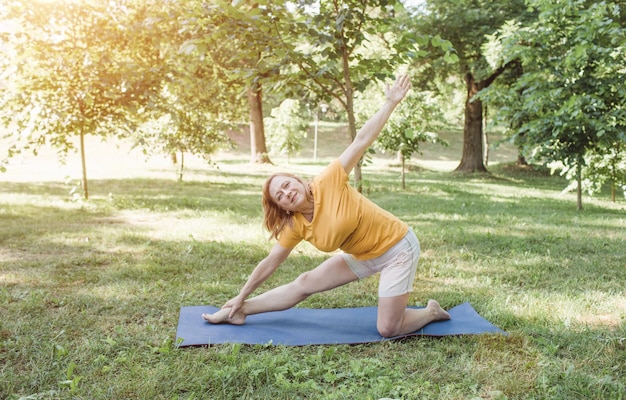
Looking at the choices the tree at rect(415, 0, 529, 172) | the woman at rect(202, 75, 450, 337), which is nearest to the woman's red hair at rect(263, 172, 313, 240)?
the woman at rect(202, 75, 450, 337)

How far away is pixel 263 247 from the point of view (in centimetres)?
663

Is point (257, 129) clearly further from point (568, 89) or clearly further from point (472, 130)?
point (568, 89)

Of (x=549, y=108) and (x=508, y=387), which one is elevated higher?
(x=549, y=108)

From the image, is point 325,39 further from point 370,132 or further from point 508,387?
point 508,387

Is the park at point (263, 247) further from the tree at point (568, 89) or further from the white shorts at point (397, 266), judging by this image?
the white shorts at point (397, 266)

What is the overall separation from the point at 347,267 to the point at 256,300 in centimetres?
77

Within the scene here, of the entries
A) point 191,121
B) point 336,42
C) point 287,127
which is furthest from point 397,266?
point 287,127

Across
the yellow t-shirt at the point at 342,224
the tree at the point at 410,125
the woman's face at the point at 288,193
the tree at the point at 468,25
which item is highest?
the tree at the point at 468,25

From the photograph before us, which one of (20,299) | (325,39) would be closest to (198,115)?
(325,39)

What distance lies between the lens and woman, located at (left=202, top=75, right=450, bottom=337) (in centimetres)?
361

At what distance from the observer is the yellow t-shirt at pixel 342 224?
3.60m

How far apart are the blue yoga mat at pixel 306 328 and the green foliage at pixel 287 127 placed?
21.4 metres

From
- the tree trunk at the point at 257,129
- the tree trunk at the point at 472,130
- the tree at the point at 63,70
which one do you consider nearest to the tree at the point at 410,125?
the tree at the point at 63,70

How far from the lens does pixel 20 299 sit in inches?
177
